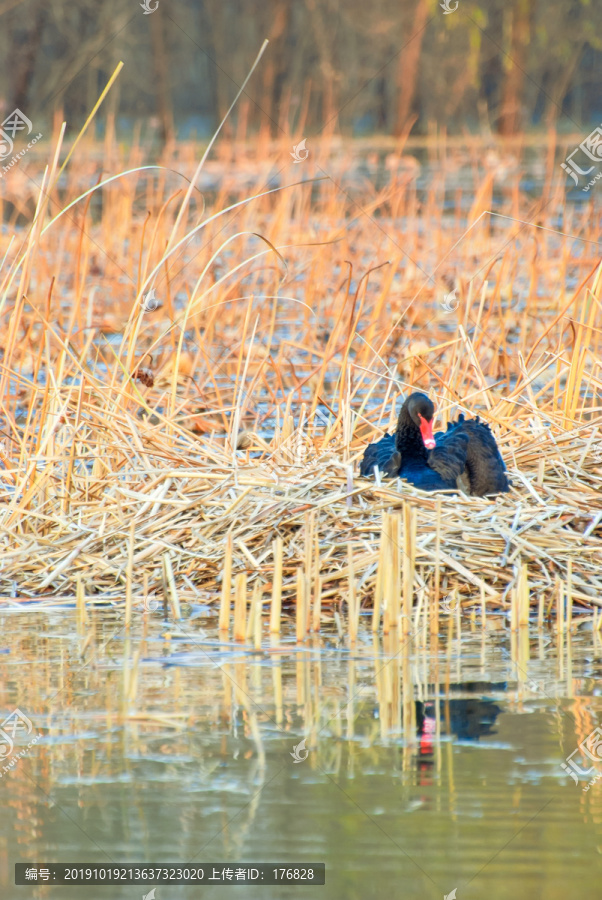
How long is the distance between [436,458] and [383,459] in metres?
0.23

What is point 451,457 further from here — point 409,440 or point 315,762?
point 315,762

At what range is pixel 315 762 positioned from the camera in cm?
343

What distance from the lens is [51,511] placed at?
5.82 m

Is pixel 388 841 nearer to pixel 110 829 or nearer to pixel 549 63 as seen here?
pixel 110 829

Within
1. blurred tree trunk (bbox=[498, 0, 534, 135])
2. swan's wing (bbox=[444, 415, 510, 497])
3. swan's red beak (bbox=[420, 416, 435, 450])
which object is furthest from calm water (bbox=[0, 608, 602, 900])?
blurred tree trunk (bbox=[498, 0, 534, 135])

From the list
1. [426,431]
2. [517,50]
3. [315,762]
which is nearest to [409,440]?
[426,431]

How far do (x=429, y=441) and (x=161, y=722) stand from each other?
7.39 feet

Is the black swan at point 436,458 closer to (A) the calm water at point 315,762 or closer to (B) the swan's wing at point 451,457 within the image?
(B) the swan's wing at point 451,457

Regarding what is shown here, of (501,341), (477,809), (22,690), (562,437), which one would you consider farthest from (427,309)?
(477,809)

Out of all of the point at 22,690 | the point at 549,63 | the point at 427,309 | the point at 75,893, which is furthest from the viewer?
the point at 549,63

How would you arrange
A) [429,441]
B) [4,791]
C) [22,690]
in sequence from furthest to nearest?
[429,441] < [22,690] < [4,791]

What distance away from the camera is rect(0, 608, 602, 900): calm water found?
2891 mm

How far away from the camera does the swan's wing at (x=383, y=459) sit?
5.64 m

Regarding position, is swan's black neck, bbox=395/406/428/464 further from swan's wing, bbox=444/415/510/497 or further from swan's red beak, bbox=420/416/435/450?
swan's wing, bbox=444/415/510/497
